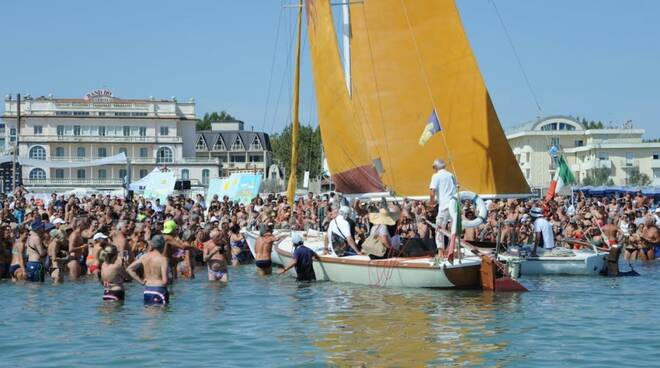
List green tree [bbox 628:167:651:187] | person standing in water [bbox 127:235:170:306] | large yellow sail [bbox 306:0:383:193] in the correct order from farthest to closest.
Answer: green tree [bbox 628:167:651:187] < large yellow sail [bbox 306:0:383:193] < person standing in water [bbox 127:235:170:306]

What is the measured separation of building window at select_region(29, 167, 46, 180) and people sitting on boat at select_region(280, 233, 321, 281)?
88718mm

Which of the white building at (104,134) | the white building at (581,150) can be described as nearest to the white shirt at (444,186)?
the white building at (581,150)

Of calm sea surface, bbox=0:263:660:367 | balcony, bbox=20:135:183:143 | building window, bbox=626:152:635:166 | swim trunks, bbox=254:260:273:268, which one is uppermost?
balcony, bbox=20:135:183:143

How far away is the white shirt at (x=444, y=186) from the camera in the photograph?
768 inches

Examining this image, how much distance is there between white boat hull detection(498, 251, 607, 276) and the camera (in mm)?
23703

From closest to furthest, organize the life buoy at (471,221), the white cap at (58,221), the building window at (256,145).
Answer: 1. the life buoy at (471,221)
2. the white cap at (58,221)
3. the building window at (256,145)

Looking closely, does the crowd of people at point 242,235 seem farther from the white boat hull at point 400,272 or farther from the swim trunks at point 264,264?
the white boat hull at point 400,272

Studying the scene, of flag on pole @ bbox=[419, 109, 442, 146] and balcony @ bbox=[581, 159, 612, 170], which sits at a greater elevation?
balcony @ bbox=[581, 159, 612, 170]

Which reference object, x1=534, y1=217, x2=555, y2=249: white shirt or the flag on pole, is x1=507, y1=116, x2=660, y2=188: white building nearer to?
the flag on pole

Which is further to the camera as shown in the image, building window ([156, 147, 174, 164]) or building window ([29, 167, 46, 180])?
building window ([156, 147, 174, 164])

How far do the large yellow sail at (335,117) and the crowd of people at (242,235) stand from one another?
69cm

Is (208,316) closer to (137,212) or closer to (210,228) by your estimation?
(210,228)

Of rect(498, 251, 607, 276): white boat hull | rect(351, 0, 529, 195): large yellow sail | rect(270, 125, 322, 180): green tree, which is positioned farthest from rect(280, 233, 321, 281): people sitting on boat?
rect(270, 125, 322, 180): green tree

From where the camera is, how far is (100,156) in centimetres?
11700
